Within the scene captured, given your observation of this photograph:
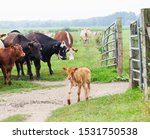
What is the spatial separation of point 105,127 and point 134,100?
4.20m

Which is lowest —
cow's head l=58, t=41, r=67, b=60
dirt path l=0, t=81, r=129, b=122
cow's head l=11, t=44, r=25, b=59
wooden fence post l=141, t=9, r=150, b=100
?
dirt path l=0, t=81, r=129, b=122

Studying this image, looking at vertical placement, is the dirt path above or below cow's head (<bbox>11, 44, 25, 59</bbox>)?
below

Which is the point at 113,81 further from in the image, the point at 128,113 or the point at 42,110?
the point at 128,113

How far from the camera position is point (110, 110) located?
1205cm

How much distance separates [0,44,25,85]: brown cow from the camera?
66.1 ft

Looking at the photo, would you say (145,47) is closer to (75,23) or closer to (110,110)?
(110,110)

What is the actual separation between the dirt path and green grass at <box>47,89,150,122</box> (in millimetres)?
571

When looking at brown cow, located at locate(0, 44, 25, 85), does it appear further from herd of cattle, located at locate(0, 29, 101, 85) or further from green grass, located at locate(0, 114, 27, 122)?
green grass, located at locate(0, 114, 27, 122)

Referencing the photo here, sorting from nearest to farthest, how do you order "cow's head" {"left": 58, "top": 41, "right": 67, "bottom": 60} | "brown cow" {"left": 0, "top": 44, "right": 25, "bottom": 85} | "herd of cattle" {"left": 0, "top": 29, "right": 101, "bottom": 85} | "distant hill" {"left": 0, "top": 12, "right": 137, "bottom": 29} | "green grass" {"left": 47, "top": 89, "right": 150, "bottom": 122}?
"green grass" {"left": 47, "top": 89, "right": 150, "bottom": 122}, "brown cow" {"left": 0, "top": 44, "right": 25, "bottom": 85}, "herd of cattle" {"left": 0, "top": 29, "right": 101, "bottom": 85}, "cow's head" {"left": 58, "top": 41, "right": 67, "bottom": 60}, "distant hill" {"left": 0, "top": 12, "right": 137, "bottom": 29}

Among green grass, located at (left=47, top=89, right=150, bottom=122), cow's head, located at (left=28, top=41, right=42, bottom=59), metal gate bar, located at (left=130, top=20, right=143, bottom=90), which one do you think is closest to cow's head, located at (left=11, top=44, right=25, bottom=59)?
cow's head, located at (left=28, top=41, right=42, bottom=59)

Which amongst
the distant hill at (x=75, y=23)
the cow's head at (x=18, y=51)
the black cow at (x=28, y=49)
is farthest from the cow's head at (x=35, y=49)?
the distant hill at (x=75, y=23)

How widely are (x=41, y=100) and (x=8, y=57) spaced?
4533 millimetres

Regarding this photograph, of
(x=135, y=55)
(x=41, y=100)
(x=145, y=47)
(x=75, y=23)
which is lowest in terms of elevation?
(x=75, y=23)

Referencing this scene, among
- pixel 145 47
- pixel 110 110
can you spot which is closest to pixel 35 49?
pixel 145 47
